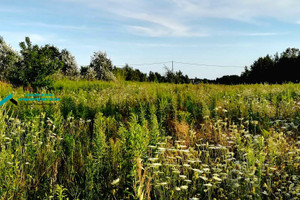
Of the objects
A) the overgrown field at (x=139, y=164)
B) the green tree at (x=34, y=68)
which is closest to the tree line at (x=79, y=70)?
the green tree at (x=34, y=68)

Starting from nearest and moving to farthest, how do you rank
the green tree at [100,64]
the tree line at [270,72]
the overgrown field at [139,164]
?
the overgrown field at [139,164]
the green tree at [100,64]
the tree line at [270,72]

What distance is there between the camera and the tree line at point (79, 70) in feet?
35.4

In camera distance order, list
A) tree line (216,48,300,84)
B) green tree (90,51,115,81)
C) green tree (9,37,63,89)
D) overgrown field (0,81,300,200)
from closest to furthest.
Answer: overgrown field (0,81,300,200)
green tree (9,37,63,89)
green tree (90,51,115,81)
tree line (216,48,300,84)

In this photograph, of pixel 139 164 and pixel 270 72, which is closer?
pixel 139 164

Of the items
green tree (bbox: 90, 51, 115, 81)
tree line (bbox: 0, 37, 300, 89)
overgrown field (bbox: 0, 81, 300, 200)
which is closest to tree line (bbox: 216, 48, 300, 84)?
tree line (bbox: 0, 37, 300, 89)

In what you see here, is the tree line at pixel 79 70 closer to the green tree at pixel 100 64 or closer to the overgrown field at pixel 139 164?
the green tree at pixel 100 64

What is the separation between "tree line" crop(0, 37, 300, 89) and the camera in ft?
35.4

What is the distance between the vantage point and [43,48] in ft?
37.1

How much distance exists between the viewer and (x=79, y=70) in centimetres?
2620

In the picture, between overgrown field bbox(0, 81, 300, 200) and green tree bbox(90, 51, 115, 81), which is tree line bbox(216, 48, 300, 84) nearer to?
green tree bbox(90, 51, 115, 81)

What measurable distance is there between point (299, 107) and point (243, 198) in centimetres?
474

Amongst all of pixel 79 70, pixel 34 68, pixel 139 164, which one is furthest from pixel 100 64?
pixel 139 164

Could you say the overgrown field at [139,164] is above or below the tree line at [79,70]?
below

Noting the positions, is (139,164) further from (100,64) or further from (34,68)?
(100,64)
